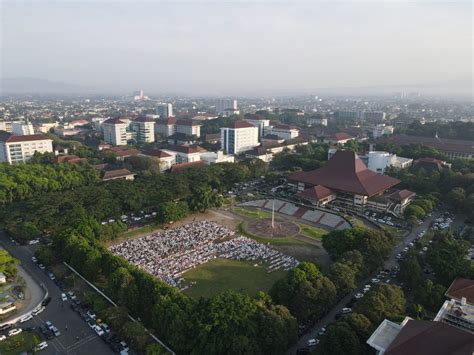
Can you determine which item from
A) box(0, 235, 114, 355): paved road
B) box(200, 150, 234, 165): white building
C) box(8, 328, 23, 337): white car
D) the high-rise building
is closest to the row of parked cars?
box(0, 235, 114, 355): paved road

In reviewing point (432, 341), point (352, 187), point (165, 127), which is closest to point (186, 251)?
point (432, 341)

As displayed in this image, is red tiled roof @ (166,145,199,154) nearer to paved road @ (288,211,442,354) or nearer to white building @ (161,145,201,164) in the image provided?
white building @ (161,145,201,164)

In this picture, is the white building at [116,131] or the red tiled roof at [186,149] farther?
the white building at [116,131]

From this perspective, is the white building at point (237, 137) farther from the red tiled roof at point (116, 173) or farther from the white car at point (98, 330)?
the white car at point (98, 330)

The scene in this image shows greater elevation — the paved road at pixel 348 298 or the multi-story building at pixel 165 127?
the multi-story building at pixel 165 127

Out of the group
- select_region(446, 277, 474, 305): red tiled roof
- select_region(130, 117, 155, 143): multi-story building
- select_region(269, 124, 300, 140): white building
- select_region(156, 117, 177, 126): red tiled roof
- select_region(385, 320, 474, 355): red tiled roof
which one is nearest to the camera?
select_region(385, 320, 474, 355): red tiled roof

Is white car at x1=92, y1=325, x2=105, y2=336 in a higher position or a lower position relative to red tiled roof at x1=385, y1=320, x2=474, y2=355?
lower

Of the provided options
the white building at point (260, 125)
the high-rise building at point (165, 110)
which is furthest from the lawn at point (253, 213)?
the high-rise building at point (165, 110)

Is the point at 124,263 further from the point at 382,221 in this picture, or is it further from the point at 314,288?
the point at 382,221
